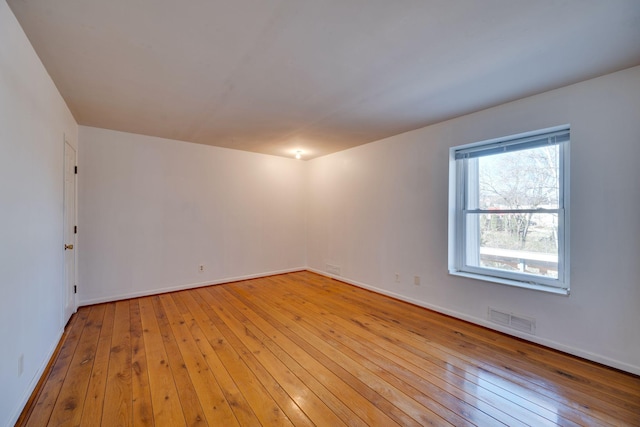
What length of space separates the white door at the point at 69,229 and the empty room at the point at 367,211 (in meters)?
0.06

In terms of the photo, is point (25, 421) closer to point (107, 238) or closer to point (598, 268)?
point (107, 238)

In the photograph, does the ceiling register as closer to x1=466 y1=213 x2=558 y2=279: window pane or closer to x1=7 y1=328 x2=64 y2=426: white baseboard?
x1=466 y1=213 x2=558 y2=279: window pane

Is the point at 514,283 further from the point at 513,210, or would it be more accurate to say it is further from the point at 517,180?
the point at 517,180

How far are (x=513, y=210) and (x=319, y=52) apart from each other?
2.59 m

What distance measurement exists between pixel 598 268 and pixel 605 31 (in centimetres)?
183

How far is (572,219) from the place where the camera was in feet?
8.07

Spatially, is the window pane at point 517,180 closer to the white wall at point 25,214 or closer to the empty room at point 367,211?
the empty room at point 367,211

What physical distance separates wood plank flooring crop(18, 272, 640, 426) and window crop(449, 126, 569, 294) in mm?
724

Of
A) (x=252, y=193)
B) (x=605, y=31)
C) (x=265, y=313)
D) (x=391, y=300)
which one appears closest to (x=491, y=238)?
(x=391, y=300)

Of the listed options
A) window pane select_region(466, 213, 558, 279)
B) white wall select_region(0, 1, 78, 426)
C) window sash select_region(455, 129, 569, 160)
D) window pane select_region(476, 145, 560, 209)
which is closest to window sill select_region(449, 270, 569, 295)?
window pane select_region(466, 213, 558, 279)

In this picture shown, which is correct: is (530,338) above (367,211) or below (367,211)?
below

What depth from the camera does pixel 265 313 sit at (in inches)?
134

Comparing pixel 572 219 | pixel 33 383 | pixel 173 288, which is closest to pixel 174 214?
pixel 173 288

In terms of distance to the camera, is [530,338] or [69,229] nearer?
[530,338]
